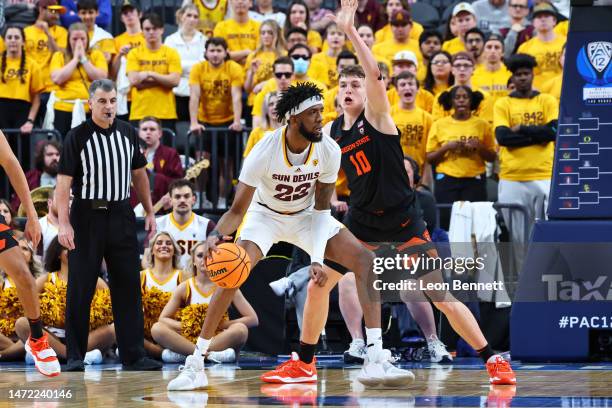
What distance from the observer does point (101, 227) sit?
1076 cm

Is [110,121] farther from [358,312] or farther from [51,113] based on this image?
[51,113]

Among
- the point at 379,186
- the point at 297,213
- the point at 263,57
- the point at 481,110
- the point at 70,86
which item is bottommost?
the point at 297,213

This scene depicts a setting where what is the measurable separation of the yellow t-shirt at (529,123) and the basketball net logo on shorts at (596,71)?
3.91 m

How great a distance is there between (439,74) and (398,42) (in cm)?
132

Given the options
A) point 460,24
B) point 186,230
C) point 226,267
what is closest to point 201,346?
point 226,267

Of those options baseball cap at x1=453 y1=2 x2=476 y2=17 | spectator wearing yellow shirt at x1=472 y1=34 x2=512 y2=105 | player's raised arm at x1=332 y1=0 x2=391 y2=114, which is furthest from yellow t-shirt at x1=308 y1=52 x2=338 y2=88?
player's raised arm at x1=332 y1=0 x2=391 y2=114

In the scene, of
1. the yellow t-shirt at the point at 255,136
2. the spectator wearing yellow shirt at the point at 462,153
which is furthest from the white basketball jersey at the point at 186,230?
Answer: the spectator wearing yellow shirt at the point at 462,153

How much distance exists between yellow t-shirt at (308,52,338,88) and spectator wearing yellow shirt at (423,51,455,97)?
1233 mm

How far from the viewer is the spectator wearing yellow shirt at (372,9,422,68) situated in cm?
1630

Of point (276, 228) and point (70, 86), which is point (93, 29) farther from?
point (276, 228)

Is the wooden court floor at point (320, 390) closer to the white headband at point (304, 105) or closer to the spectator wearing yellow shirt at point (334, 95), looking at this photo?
the white headband at point (304, 105)

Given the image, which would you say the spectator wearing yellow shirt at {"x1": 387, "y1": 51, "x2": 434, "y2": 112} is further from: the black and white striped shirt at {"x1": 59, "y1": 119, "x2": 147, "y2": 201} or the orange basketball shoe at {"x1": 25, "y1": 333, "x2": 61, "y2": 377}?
the orange basketball shoe at {"x1": 25, "y1": 333, "x2": 61, "y2": 377}

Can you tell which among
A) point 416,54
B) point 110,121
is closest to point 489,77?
point 416,54

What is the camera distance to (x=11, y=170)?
345 inches
